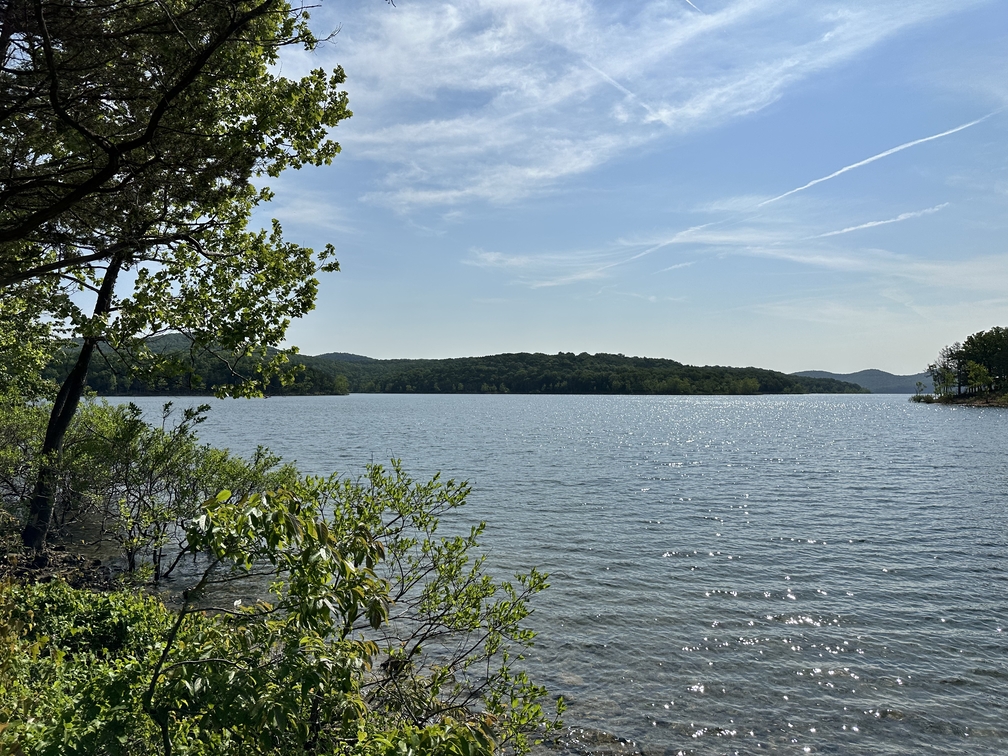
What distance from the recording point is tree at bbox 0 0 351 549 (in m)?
7.49

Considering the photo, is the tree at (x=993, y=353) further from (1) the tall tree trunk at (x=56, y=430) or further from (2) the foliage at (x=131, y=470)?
(1) the tall tree trunk at (x=56, y=430)

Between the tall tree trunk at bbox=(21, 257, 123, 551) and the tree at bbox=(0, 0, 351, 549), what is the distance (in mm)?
2273

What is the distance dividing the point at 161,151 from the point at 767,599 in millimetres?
17781

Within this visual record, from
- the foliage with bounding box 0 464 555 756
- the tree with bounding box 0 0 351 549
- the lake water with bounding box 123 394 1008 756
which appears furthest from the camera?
the lake water with bounding box 123 394 1008 756

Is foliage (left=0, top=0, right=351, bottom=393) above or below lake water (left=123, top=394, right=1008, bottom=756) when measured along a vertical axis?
above

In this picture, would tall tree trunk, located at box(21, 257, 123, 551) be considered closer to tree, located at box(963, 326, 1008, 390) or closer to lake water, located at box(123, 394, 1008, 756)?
lake water, located at box(123, 394, 1008, 756)

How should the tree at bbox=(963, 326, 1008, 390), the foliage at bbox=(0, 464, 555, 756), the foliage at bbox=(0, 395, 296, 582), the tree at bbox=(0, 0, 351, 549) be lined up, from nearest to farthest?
the foliage at bbox=(0, 464, 555, 756)
the tree at bbox=(0, 0, 351, 549)
the foliage at bbox=(0, 395, 296, 582)
the tree at bbox=(963, 326, 1008, 390)

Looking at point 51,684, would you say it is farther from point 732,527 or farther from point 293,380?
point 732,527

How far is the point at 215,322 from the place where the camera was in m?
10.1

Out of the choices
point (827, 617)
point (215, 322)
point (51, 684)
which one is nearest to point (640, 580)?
point (827, 617)

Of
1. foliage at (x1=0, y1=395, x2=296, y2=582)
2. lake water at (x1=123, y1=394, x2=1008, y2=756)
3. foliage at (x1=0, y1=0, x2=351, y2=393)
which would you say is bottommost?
lake water at (x1=123, y1=394, x2=1008, y2=756)

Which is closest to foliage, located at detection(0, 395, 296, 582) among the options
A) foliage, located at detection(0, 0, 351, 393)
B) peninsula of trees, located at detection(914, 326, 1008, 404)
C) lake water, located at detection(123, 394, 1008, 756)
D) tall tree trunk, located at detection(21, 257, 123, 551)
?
tall tree trunk, located at detection(21, 257, 123, 551)

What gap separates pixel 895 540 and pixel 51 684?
26515 mm

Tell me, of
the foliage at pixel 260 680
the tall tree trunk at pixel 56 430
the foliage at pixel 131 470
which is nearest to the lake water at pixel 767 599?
the foliage at pixel 260 680
